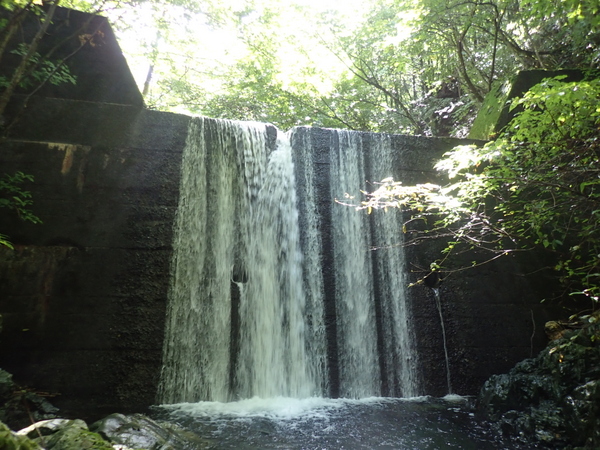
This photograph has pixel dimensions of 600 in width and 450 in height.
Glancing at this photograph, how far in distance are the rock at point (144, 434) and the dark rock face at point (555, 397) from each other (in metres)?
3.13

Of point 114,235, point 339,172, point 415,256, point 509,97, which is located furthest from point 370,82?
point 114,235

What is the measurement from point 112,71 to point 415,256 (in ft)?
16.9

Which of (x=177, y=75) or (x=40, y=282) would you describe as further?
(x=177, y=75)

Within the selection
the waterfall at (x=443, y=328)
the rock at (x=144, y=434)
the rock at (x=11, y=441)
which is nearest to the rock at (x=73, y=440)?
the rock at (x=11, y=441)

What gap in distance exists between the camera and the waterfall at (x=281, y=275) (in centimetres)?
492

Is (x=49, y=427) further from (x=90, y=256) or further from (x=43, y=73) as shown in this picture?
(x=43, y=73)

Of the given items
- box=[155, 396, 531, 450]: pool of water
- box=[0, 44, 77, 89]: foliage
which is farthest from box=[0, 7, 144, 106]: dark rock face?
box=[155, 396, 531, 450]: pool of water

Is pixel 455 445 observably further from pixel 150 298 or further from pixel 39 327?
pixel 39 327

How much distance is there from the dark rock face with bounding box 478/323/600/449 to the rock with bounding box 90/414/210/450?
313 cm

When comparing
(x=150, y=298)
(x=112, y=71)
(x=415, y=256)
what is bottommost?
(x=150, y=298)

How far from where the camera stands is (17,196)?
4.57 metres

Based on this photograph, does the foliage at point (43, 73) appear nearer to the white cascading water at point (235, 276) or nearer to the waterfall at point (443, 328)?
the white cascading water at point (235, 276)

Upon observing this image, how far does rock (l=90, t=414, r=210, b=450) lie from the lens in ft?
9.70

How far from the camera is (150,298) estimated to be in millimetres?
4762
